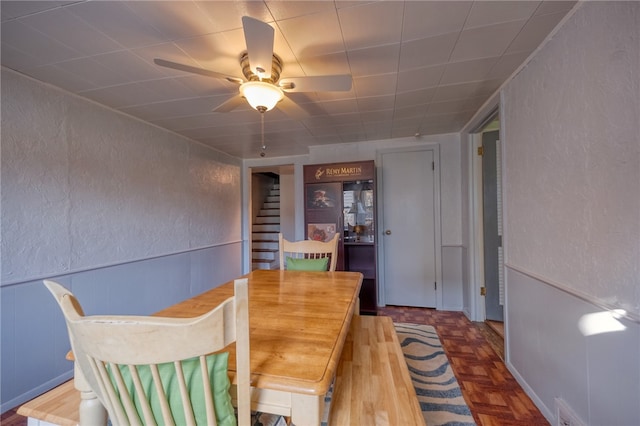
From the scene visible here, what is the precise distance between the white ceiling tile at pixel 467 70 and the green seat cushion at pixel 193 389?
2.08 metres

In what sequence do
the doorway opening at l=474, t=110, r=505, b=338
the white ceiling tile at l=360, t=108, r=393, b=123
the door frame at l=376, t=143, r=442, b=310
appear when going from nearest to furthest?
the white ceiling tile at l=360, t=108, r=393, b=123 < the doorway opening at l=474, t=110, r=505, b=338 < the door frame at l=376, t=143, r=442, b=310

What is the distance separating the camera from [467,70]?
177 centimetres

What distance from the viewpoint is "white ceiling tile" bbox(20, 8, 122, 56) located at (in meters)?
1.25

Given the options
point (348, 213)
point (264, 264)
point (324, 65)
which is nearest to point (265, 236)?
point (264, 264)

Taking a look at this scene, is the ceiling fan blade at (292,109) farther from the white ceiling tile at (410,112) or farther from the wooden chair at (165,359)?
the wooden chair at (165,359)

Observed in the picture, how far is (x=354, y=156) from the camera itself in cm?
354

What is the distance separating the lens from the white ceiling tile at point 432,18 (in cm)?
120

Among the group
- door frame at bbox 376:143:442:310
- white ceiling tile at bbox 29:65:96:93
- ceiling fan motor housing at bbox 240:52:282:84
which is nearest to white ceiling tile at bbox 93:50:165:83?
white ceiling tile at bbox 29:65:96:93

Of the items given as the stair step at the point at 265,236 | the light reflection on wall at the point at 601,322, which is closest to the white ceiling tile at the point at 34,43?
the light reflection on wall at the point at 601,322

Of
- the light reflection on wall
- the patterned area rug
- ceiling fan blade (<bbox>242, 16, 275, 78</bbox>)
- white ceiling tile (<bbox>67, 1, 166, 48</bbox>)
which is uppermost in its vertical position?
white ceiling tile (<bbox>67, 1, 166, 48</bbox>)

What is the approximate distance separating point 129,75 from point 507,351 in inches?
137

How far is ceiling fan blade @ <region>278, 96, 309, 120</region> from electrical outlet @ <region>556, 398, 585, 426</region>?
8.52 ft

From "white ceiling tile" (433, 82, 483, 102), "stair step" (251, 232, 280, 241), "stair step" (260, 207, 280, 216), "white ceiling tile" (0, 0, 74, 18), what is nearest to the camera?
"white ceiling tile" (0, 0, 74, 18)

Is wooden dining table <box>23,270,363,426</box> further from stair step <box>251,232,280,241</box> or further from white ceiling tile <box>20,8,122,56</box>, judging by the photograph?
stair step <box>251,232,280,241</box>
